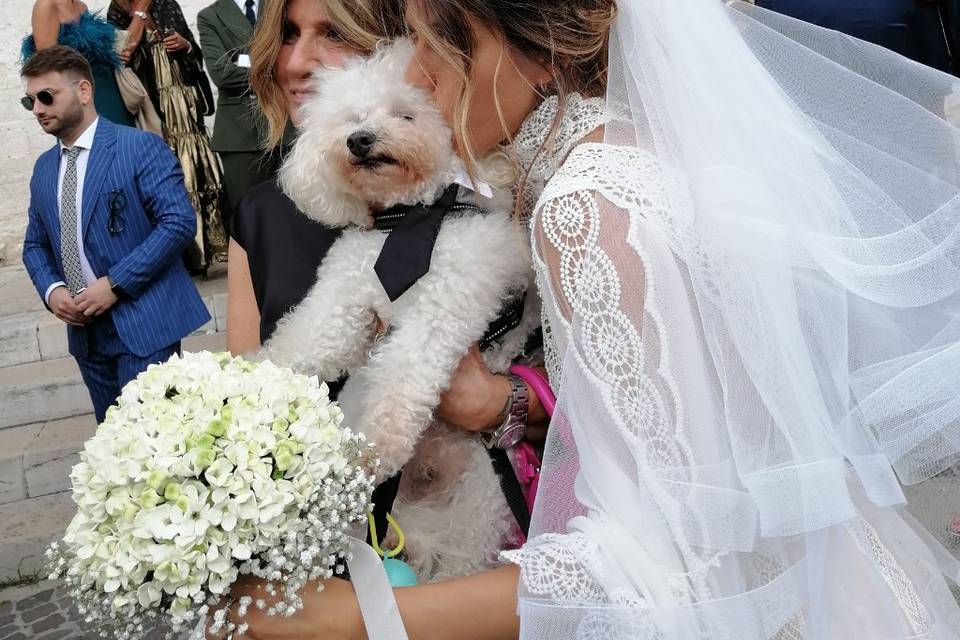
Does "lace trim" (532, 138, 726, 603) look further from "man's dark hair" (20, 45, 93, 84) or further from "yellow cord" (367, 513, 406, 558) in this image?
"man's dark hair" (20, 45, 93, 84)

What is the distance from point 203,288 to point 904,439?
6368 mm

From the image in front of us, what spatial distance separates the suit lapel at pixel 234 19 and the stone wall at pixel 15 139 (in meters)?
2.23

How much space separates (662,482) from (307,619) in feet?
2.08

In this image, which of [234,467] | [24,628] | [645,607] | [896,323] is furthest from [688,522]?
[24,628]

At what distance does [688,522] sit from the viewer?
1.33 meters

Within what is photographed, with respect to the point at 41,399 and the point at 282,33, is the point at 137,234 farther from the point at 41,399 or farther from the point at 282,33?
the point at 282,33

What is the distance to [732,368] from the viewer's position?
139 centimetres

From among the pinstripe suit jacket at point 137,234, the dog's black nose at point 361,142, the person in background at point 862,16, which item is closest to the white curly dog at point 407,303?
the dog's black nose at point 361,142

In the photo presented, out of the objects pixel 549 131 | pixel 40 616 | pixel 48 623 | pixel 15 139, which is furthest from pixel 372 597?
pixel 15 139

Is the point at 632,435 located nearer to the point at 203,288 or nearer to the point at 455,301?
the point at 455,301

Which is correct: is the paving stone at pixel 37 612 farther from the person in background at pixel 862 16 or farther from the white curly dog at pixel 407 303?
the person in background at pixel 862 16

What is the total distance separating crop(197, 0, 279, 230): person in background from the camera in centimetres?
609

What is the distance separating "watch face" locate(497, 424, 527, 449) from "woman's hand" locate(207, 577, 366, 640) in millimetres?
524

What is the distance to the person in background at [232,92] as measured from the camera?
240 inches
